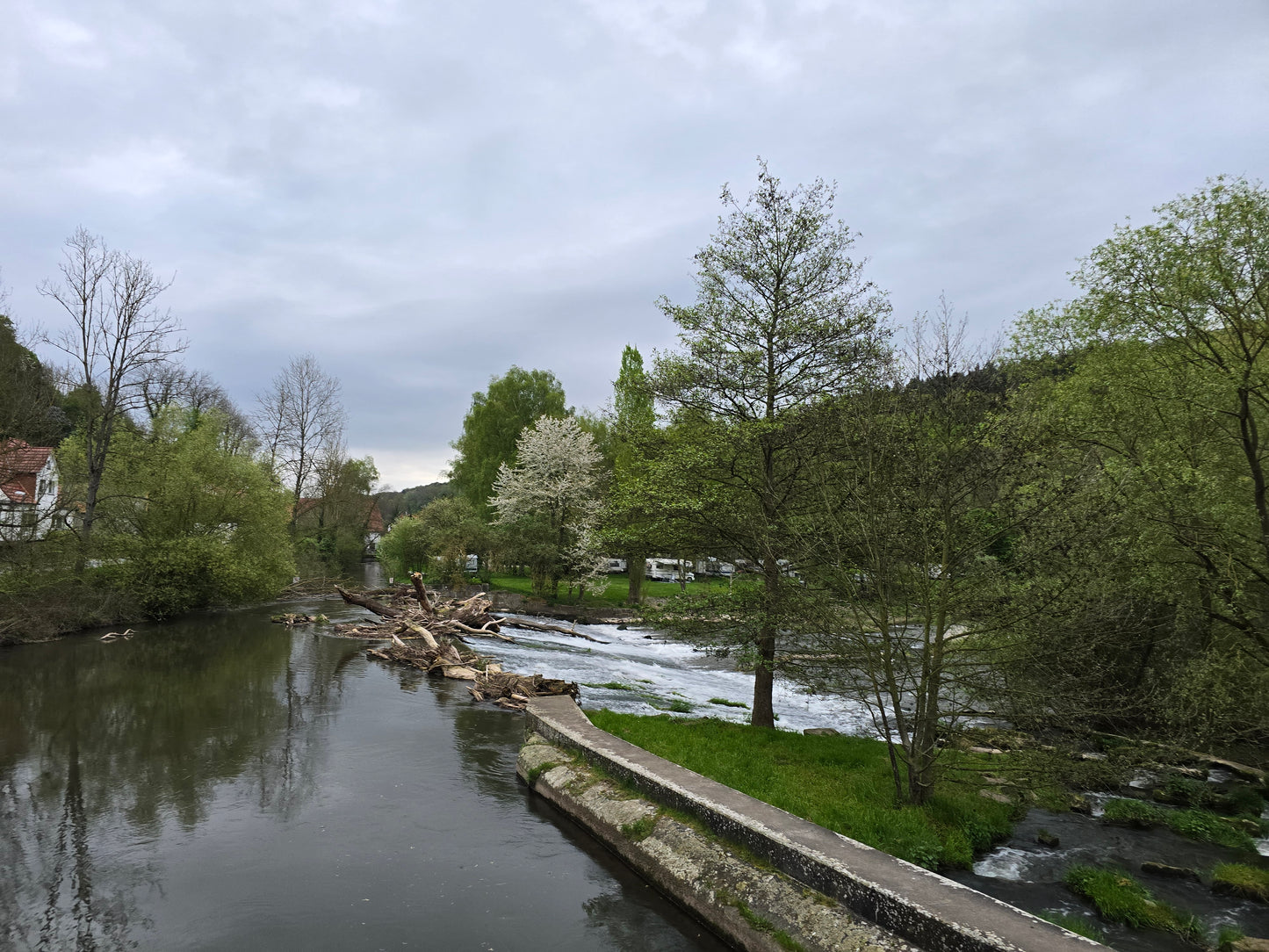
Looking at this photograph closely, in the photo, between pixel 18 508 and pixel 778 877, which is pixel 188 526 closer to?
pixel 18 508

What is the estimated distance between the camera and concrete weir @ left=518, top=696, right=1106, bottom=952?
16.0 feet

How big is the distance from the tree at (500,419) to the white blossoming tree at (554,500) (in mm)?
6577

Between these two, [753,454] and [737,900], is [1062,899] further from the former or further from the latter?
[753,454]

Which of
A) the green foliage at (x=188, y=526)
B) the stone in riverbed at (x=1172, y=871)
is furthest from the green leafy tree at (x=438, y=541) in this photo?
the stone in riverbed at (x=1172, y=871)

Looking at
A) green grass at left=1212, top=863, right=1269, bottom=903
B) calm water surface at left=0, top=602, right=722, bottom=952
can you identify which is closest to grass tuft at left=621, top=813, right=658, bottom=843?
calm water surface at left=0, top=602, right=722, bottom=952

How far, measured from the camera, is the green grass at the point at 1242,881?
7285mm

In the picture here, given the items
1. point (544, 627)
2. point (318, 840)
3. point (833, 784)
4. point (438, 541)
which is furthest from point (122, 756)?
point (438, 541)

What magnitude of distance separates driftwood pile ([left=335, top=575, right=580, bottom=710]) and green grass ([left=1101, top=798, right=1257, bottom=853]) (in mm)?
9943

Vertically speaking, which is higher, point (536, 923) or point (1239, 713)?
point (1239, 713)

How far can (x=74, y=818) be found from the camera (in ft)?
26.8

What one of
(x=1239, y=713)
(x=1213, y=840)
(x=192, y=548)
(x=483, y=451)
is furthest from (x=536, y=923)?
(x=483, y=451)

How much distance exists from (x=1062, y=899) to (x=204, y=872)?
27.7 feet

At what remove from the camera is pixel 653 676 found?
2067 centimetres

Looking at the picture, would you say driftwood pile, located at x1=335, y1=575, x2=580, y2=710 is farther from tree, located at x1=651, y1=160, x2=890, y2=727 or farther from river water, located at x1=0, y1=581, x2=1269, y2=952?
tree, located at x1=651, y1=160, x2=890, y2=727
